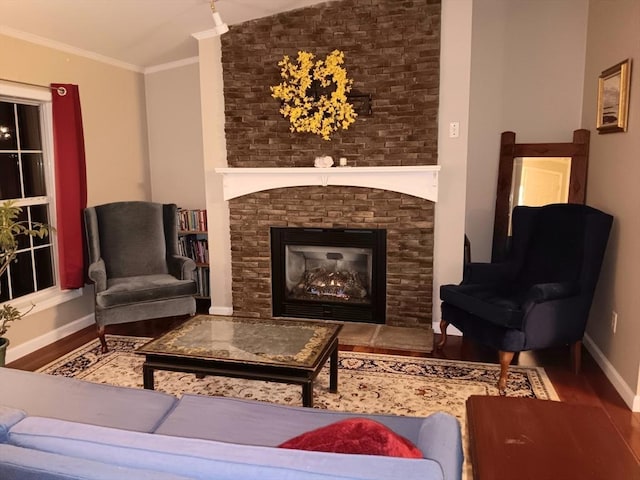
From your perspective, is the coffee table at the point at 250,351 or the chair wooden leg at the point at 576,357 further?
the chair wooden leg at the point at 576,357

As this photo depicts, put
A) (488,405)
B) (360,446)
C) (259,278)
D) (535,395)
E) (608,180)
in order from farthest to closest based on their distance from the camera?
(259,278) → (608,180) → (535,395) → (488,405) → (360,446)

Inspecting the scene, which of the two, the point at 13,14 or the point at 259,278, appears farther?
the point at 259,278

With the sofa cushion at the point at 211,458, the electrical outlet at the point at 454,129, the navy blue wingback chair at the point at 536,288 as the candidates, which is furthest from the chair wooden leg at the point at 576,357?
the sofa cushion at the point at 211,458

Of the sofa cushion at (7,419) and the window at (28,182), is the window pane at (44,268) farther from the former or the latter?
the sofa cushion at (7,419)

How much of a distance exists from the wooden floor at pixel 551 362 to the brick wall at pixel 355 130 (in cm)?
55

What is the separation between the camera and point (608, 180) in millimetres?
3523

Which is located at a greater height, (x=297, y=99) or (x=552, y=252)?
(x=297, y=99)

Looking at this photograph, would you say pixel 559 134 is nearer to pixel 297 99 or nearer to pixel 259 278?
pixel 297 99

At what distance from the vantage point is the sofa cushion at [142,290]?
146 inches

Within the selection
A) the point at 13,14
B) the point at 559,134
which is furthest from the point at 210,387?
the point at 559,134

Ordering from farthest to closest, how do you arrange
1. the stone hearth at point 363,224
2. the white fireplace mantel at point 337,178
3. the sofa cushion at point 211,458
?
1. the stone hearth at point 363,224
2. the white fireplace mantel at point 337,178
3. the sofa cushion at point 211,458

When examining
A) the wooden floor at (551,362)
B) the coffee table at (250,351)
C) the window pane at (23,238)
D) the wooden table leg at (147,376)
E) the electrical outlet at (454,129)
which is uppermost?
the electrical outlet at (454,129)

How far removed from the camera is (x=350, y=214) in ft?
13.8

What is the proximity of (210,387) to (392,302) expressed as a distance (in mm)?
1671
